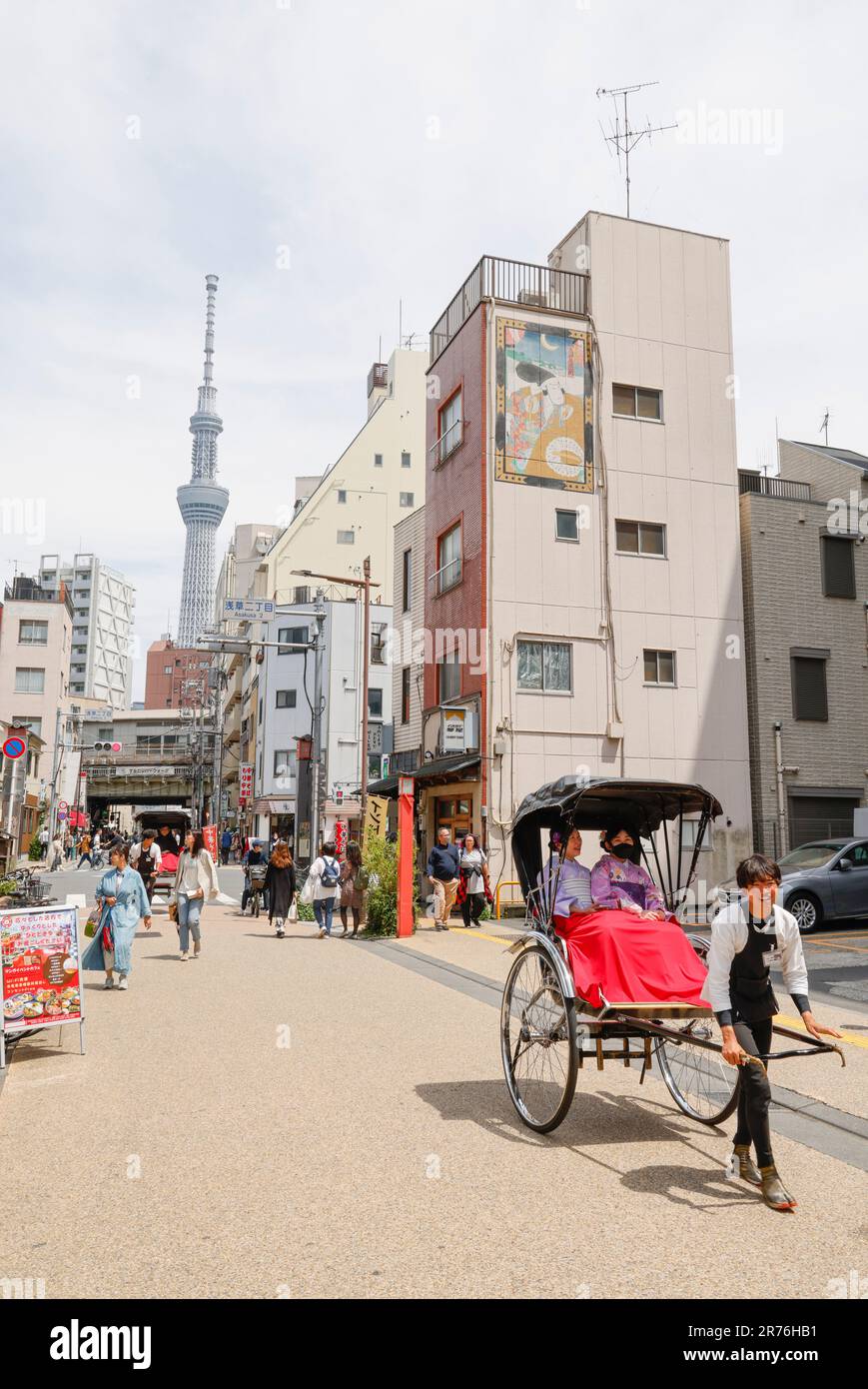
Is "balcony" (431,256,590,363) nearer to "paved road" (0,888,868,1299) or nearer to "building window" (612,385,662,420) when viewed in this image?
"building window" (612,385,662,420)

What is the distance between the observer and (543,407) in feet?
87.2

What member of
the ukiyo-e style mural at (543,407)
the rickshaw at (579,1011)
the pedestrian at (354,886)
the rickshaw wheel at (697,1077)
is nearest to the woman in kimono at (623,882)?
the rickshaw at (579,1011)

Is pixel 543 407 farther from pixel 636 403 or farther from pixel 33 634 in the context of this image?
pixel 33 634

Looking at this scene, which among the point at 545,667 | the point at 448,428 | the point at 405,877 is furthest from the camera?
the point at 448,428

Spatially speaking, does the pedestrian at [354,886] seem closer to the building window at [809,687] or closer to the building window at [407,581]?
the building window at [407,581]

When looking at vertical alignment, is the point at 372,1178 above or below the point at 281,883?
below

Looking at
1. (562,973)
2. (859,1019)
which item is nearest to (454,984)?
(859,1019)

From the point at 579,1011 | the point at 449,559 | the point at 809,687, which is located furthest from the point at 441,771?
the point at 579,1011

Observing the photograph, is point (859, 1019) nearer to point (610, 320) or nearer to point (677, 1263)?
point (677, 1263)

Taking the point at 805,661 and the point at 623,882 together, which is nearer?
the point at 623,882

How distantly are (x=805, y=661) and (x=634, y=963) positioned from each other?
929 inches

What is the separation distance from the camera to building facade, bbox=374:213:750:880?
2566cm

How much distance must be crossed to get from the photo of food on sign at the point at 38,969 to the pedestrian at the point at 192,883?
20.7 ft

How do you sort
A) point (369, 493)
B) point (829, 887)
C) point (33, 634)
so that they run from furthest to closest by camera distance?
1. point (33, 634)
2. point (369, 493)
3. point (829, 887)
